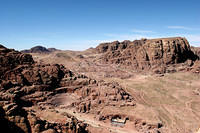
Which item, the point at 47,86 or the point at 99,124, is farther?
the point at 47,86

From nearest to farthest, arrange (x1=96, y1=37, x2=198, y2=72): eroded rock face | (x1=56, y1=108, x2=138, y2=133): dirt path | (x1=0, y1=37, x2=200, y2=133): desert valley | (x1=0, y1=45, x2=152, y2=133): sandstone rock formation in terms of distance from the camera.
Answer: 1. (x1=0, y1=37, x2=200, y2=133): desert valley
2. (x1=56, y1=108, x2=138, y2=133): dirt path
3. (x1=0, y1=45, x2=152, y2=133): sandstone rock formation
4. (x1=96, y1=37, x2=198, y2=72): eroded rock face

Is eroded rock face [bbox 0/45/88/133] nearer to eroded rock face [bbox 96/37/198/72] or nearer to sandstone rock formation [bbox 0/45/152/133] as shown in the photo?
sandstone rock formation [bbox 0/45/152/133]

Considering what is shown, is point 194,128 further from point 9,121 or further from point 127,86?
point 9,121

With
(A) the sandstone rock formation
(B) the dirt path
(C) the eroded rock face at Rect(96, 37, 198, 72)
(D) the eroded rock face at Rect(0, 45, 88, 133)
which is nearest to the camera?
(B) the dirt path

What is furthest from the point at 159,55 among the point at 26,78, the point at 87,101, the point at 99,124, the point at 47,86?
the point at 26,78

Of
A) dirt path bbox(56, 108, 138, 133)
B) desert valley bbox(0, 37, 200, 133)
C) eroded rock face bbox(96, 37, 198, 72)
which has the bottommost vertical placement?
dirt path bbox(56, 108, 138, 133)

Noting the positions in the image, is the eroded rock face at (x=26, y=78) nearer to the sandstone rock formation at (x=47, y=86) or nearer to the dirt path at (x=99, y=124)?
the sandstone rock formation at (x=47, y=86)

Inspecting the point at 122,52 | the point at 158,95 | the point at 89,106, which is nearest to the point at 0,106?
the point at 89,106

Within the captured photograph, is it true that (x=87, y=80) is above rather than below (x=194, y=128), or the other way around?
above

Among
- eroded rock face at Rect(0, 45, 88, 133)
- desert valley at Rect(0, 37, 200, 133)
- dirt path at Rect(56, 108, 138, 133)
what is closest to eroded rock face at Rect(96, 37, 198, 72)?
desert valley at Rect(0, 37, 200, 133)

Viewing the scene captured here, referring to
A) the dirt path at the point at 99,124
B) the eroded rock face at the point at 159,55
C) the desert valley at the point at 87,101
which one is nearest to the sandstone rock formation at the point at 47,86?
the desert valley at the point at 87,101

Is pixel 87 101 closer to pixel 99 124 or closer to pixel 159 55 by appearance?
pixel 99 124
